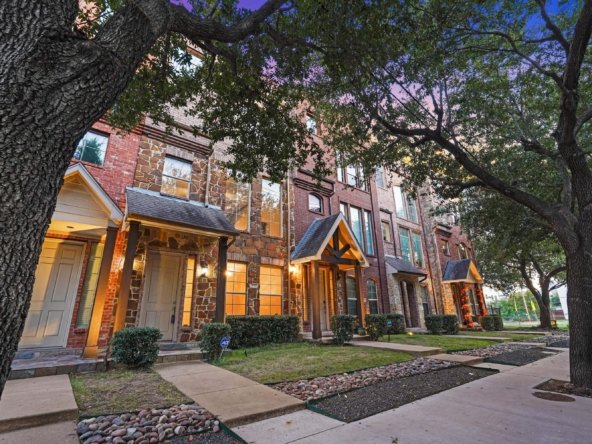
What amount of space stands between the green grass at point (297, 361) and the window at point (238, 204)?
4.61 m

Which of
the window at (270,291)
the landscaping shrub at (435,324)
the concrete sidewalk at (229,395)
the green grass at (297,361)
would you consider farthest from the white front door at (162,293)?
the landscaping shrub at (435,324)

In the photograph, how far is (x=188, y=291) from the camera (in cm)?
930

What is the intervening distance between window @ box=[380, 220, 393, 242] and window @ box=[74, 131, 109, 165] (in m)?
13.7

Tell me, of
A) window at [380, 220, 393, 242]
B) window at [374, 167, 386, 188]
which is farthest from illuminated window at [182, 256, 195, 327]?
window at [374, 167, 386, 188]

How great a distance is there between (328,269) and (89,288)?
886cm

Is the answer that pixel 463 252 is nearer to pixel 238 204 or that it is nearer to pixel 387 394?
pixel 238 204

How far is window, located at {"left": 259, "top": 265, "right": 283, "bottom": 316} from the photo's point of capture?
11.0 m

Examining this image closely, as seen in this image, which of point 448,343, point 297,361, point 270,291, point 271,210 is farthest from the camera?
point 271,210

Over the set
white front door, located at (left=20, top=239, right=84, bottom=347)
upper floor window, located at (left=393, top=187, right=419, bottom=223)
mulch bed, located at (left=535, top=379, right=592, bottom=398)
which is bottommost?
mulch bed, located at (left=535, top=379, right=592, bottom=398)

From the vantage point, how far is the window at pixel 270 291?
1100 centimetres

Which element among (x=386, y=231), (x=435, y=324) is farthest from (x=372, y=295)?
(x=386, y=231)

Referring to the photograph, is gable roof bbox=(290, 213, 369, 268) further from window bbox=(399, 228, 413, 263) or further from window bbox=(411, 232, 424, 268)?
window bbox=(411, 232, 424, 268)

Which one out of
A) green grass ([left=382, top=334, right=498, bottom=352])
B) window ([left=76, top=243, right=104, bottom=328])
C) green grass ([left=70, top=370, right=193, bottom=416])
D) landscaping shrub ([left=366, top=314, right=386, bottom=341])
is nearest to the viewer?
green grass ([left=70, top=370, right=193, bottom=416])

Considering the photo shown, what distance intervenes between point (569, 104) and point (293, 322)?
30.0 ft
